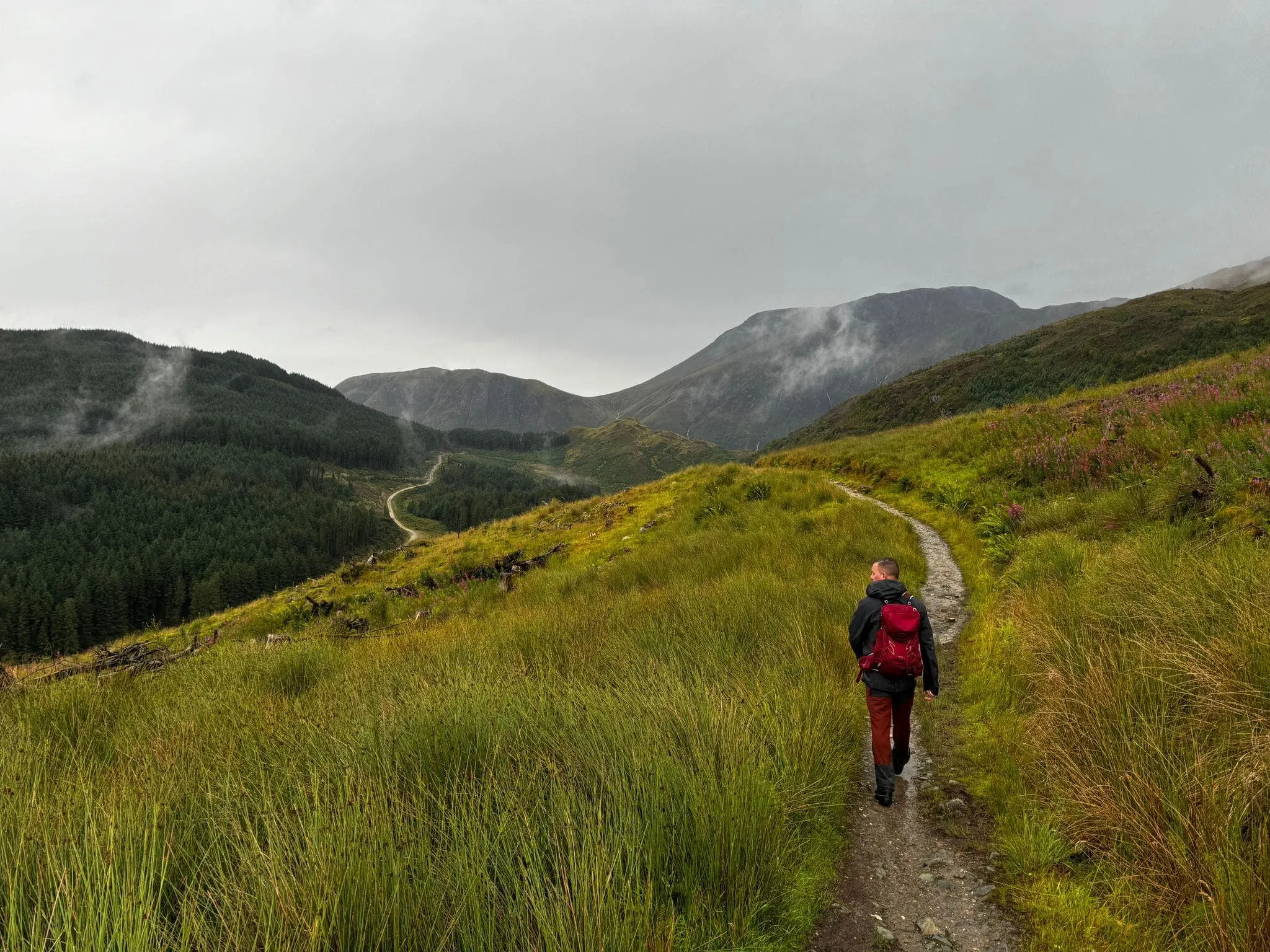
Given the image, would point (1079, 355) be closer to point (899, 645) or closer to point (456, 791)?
point (899, 645)

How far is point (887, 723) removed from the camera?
14.7 feet

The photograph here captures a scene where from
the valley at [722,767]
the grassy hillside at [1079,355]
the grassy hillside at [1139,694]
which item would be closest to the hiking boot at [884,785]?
the valley at [722,767]

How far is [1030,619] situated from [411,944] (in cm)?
621

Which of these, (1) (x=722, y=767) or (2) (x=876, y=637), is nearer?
(1) (x=722, y=767)

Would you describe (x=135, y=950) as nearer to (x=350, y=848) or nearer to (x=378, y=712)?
(x=350, y=848)

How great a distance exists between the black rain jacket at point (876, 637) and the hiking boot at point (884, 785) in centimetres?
59

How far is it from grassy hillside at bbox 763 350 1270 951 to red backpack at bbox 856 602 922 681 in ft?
3.11

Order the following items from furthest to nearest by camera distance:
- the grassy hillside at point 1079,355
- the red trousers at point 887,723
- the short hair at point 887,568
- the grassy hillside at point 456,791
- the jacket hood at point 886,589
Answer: the grassy hillside at point 1079,355 < the short hair at point 887,568 < the jacket hood at point 886,589 < the red trousers at point 887,723 < the grassy hillside at point 456,791

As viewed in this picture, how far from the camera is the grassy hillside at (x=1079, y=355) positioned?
58.7m

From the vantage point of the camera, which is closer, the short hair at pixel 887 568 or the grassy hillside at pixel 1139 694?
the grassy hillside at pixel 1139 694

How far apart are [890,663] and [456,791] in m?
3.53

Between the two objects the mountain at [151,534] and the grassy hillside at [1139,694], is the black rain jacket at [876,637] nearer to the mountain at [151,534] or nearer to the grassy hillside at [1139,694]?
the grassy hillside at [1139,694]

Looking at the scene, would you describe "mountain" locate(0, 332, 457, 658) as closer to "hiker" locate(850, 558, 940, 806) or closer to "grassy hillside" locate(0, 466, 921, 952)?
"grassy hillside" locate(0, 466, 921, 952)

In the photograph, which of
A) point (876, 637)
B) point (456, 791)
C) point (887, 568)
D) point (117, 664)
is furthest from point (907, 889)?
point (117, 664)
